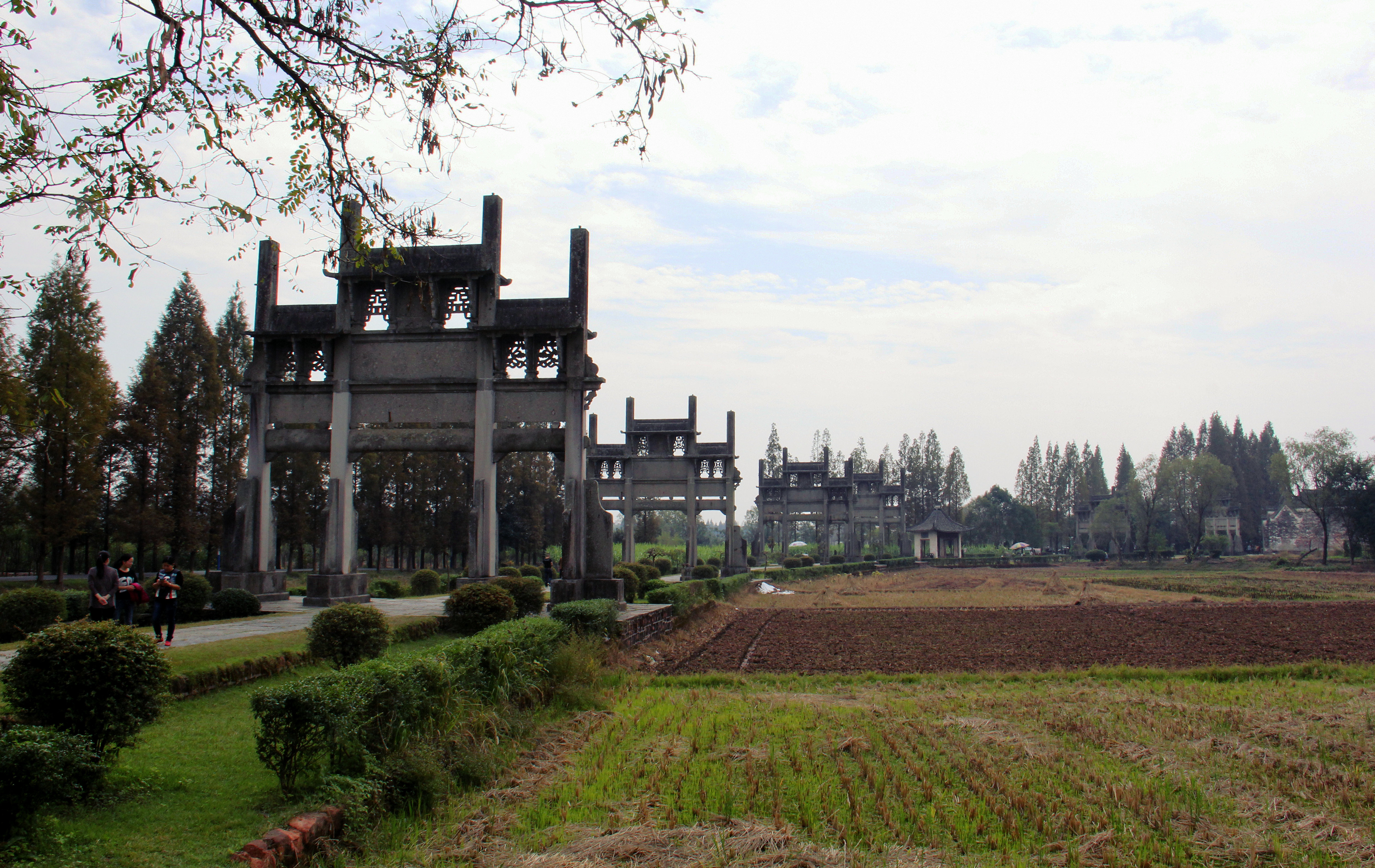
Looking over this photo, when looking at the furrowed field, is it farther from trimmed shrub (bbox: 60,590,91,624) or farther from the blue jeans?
trimmed shrub (bbox: 60,590,91,624)

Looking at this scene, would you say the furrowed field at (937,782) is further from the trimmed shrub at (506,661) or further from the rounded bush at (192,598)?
the rounded bush at (192,598)

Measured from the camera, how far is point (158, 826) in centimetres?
471

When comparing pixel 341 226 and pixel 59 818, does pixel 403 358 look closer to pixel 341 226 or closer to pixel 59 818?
pixel 341 226

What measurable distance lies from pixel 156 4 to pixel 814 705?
887cm

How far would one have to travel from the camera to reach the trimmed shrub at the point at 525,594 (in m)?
14.4

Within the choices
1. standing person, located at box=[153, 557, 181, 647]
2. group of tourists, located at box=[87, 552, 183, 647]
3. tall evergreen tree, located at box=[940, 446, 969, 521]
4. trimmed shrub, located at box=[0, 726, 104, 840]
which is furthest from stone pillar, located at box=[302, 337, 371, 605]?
tall evergreen tree, located at box=[940, 446, 969, 521]

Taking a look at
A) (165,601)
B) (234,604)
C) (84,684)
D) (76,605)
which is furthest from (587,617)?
(76,605)

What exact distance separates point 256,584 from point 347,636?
830 centimetres

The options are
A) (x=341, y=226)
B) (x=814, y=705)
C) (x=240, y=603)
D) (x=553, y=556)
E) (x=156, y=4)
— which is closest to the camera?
(x=156, y=4)

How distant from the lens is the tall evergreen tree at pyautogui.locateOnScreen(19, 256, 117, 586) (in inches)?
924

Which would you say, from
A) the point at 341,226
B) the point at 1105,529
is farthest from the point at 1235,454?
the point at 341,226

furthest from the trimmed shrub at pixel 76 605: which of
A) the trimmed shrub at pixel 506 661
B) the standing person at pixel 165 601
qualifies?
the trimmed shrub at pixel 506 661

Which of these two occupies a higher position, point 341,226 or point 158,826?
point 341,226

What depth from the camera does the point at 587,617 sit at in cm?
1252
